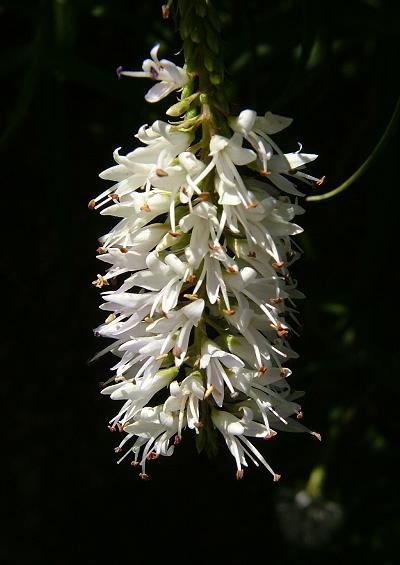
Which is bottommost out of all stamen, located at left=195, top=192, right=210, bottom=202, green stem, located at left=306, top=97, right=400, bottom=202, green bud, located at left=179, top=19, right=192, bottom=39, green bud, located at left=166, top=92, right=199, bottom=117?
green stem, located at left=306, top=97, right=400, bottom=202

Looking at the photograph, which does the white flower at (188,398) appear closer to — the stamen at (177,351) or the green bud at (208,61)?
the stamen at (177,351)

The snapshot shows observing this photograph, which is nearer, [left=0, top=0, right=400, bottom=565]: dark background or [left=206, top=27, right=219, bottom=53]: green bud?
[left=206, top=27, right=219, bottom=53]: green bud

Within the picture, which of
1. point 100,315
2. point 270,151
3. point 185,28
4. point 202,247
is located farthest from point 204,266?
point 100,315

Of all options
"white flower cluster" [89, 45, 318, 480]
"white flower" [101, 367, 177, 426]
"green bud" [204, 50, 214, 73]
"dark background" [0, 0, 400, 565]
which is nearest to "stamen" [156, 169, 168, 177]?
"white flower cluster" [89, 45, 318, 480]

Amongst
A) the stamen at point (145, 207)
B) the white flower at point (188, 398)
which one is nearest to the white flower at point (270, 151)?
the stamen at point (145, 207)

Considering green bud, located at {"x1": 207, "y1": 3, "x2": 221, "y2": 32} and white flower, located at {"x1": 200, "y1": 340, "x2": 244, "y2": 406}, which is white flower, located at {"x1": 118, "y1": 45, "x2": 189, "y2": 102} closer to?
green bud, located at {"x1": 207, "y1": 3, "x2": 221, "y2": 32}

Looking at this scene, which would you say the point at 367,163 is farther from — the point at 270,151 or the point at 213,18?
the point at 213,18

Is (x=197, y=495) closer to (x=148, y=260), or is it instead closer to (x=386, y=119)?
(x=386, y=119)

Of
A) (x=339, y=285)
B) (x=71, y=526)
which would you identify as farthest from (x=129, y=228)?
(x=71, y=526)
